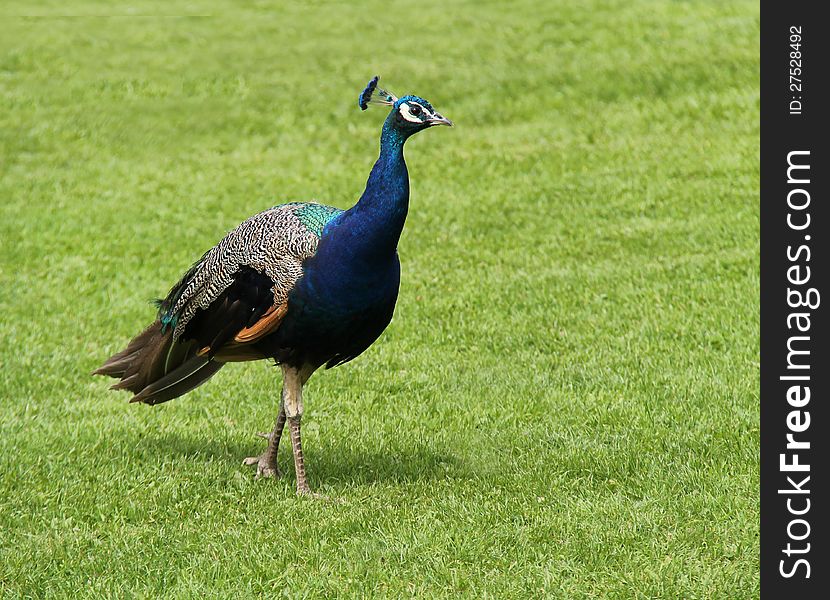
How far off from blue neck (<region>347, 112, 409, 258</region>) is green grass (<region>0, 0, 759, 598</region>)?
1.57 metres

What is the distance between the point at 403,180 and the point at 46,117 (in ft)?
38.2

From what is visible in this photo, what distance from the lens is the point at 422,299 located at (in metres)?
11.1

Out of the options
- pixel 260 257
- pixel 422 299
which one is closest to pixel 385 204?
pixel 260 257

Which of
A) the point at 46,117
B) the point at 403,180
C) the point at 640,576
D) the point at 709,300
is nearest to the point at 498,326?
the point at 709,300

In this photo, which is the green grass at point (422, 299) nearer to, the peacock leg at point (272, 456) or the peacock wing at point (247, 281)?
the peacock leg at point (272, 456)

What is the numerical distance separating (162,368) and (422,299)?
12.3 ft

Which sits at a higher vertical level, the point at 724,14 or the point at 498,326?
the point at 724,14

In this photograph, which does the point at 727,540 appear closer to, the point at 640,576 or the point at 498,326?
the point at 640,576

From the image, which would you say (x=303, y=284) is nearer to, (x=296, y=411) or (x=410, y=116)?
(x=296, y=411)

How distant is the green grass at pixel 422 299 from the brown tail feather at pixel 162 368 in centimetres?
46

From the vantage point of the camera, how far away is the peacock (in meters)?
6.74

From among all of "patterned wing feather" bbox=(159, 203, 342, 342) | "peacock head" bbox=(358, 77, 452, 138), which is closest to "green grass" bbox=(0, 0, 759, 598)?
"patterned wing feather" bbox=(159, 203, 342, 342)

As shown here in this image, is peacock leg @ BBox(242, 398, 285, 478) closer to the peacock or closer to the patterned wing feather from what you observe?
the peacock
